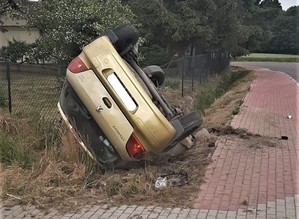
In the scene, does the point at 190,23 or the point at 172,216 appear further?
the point at 190,23

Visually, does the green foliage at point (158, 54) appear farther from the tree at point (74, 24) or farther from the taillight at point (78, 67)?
the taillight at point (78, 67)

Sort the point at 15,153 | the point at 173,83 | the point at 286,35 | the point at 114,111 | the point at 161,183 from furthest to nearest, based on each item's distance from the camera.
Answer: the point at 286,35 → the point at 173,83 → the point at 15,153 → the point at 114,111 → the point at 161,183

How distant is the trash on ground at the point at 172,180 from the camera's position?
5.43m

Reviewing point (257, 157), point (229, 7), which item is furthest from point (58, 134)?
point (229, 7)

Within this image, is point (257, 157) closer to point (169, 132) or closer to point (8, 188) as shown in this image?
point (169, 132)

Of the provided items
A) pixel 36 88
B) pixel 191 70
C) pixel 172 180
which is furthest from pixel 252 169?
pixel 191 70

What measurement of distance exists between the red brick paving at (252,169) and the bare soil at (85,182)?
22cm

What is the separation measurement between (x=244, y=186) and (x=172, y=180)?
0.84 meters

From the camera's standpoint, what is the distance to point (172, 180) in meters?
5.63

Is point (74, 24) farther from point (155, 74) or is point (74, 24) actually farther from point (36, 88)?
point (155, 74)

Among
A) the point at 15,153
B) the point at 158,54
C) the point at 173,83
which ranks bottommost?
the point at 158,54

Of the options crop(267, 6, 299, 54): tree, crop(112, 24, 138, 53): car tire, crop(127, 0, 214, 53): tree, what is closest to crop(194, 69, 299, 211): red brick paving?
crop(112, 24, 138, 53): car tire

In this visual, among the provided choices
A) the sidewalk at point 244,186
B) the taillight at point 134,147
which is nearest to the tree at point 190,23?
the sidewalk at point 244,186

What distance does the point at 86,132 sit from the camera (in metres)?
5.96
